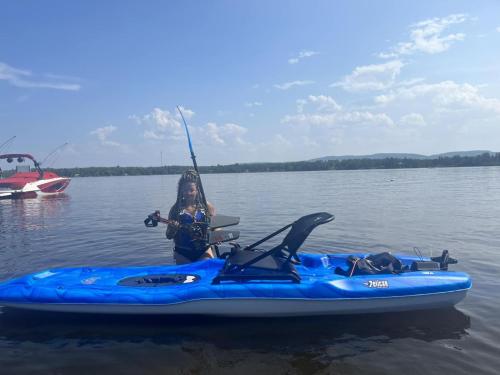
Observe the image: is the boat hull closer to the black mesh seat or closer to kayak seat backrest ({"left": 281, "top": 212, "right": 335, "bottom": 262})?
the black mesh seat

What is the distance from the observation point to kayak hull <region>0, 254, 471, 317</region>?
6.07 meters

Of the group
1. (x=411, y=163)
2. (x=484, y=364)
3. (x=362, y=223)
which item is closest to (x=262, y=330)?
(x=484, y=364)

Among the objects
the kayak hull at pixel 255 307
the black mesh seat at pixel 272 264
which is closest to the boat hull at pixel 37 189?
the kayak hull at pixel 255 307

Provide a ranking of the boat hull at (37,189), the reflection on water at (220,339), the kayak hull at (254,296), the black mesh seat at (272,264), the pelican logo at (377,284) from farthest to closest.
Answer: the boat hull at (37,189) → the black mesh seat at (272,264) → the pelican logo at (377,284) → the kayak hull at (254,296) → the reflection on water at (220,339)

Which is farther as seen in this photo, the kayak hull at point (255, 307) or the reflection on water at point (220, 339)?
the kayak hull at point (255, 307)

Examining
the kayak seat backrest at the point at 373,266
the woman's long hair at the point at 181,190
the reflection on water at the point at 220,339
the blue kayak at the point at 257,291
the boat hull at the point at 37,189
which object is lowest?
the reflection on water at the point at 220,339

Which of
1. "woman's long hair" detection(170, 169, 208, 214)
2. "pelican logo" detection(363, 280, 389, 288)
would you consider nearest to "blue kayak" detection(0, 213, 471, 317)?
"pelican logo" detection(363, 280, 389, 288)

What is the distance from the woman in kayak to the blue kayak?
1.35m

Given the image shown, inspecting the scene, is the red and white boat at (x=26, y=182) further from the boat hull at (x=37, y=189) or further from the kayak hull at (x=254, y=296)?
the kayak hull at (x=254, y=296)

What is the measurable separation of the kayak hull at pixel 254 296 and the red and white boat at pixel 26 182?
32.7 metres

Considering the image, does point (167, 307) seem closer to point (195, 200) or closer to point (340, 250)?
point (195, 200)

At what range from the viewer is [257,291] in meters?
6.06

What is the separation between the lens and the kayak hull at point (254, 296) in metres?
6.07

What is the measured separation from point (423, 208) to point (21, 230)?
20.3m
